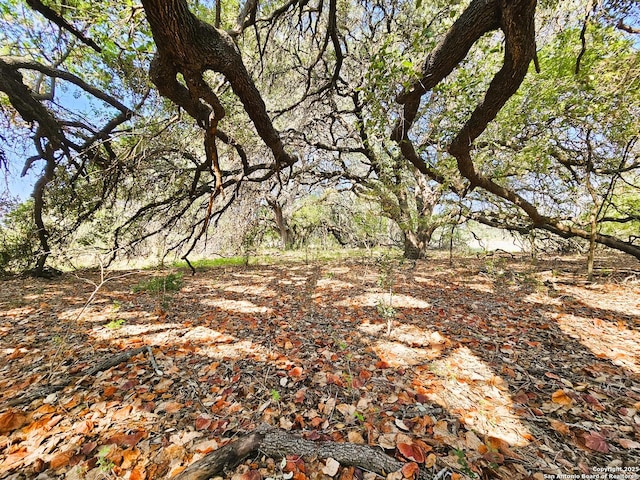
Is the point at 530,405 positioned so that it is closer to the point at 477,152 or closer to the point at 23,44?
the point at 477,152

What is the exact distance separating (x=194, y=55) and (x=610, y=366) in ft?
14.3

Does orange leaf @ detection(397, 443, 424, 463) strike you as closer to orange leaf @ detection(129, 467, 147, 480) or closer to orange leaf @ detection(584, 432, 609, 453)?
orange leaf @ detection(584, 432, 609, 453)

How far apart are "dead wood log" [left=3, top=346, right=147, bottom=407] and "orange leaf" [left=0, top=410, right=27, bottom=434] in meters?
0.14

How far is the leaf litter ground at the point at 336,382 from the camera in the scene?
1495 mm

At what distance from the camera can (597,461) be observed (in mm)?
1435

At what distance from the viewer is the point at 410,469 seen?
1.39m

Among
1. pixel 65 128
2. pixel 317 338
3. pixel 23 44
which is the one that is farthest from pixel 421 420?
pixel 23 44

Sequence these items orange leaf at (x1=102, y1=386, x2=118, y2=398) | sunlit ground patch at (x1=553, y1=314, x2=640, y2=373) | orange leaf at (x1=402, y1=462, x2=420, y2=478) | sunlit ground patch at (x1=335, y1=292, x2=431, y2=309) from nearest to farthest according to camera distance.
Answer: orange leaf at (x1=402, y1=462, x2=420, y2=478)
orange leaf at (x1=102, y1=386, x2=118, y2=398)
sunlit ground patch at (x1=553, y1=314, x2=640, y2=373)
sunlit ground patch at (x1=335, y1=292, x2=431, y2=309)

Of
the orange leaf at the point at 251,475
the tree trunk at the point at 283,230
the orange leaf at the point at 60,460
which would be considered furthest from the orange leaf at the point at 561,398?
the tree trunk at the point at 283,230

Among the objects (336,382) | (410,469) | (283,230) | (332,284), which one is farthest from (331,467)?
(283,230)

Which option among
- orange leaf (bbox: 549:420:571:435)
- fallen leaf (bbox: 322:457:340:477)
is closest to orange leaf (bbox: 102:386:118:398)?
fallen leaf (bbox: 322:457:340:477)

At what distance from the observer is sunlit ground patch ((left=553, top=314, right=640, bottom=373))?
233 centimetres

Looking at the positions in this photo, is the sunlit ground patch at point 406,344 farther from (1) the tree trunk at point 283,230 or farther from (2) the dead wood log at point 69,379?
(1) the tree trunk at point 283,230

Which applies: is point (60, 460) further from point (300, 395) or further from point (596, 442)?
point (596, 442)
